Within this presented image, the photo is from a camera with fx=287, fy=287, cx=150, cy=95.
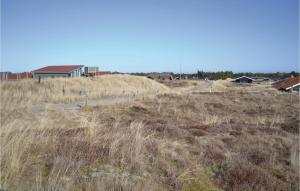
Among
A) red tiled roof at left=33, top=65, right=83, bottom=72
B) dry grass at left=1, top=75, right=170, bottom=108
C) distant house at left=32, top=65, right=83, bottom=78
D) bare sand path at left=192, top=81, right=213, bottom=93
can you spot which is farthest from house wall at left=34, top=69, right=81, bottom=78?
bare sand path at left=192, top=81, right=213, bottom=93

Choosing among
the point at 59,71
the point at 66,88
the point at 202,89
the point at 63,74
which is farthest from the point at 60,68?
the point at 202,89

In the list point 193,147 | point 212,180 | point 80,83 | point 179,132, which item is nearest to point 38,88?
point 80,83

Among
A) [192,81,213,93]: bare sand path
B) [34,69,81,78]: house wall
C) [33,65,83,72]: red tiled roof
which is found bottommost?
[192,81,213,93]: bare sand path

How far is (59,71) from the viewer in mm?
57312

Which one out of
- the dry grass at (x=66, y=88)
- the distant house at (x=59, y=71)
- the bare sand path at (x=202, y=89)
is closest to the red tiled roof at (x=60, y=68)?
the distant house at (x=59, y=71)

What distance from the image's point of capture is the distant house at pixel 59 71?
2225 inches

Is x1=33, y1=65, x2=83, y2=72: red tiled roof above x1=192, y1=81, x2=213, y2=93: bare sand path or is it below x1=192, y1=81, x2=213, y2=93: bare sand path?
above

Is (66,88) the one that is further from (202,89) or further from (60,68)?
(202,89)

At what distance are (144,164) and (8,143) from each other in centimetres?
231

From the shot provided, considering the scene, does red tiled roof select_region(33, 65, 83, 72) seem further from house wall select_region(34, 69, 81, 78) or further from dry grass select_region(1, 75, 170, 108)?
dry grass select_region(1, 75, 170, 108)

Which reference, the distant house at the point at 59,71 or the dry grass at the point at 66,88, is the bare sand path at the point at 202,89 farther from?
the distant house at the point at 59,71

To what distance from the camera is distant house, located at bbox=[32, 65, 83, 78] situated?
5651 centimetres

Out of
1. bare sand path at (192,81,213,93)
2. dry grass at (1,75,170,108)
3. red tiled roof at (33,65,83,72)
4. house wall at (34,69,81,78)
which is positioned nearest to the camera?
dry grass at (1,75,170,108)

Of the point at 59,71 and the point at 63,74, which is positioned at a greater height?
the point at 59,71
